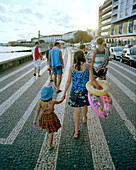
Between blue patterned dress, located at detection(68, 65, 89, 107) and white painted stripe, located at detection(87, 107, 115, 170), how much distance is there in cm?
→ 81

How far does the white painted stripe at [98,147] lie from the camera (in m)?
2.44

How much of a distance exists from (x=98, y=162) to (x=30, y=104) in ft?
10.0

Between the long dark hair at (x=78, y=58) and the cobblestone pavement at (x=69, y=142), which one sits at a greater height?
the long dark hair at (x=78, y=58)

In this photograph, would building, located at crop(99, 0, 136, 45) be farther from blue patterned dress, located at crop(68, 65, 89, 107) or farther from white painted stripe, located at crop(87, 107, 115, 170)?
blue patterned dress, located at crop(68, 65, 89, 107)

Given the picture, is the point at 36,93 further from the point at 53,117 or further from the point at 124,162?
the point at 124,162

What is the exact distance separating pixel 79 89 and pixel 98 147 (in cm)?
123

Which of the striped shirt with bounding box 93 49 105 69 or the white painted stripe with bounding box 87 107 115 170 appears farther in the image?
the striped shirt with bounding box 93 49 105 69

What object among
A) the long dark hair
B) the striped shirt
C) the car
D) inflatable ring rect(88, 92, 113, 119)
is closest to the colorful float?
inflatable ring rect(88, 92, 113, 119)

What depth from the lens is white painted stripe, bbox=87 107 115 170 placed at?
244 centimetres

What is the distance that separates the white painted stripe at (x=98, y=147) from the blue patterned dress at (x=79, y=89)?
2.64 ft

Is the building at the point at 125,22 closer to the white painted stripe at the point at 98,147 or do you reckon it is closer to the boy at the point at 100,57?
the boy at the point at 100,57

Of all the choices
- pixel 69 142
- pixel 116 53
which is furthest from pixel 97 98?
pixel 116 53

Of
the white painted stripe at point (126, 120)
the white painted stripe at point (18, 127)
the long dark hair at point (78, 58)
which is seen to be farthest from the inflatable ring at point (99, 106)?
the white painted stripe at point (18, 127)

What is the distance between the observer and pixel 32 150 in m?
2.74
